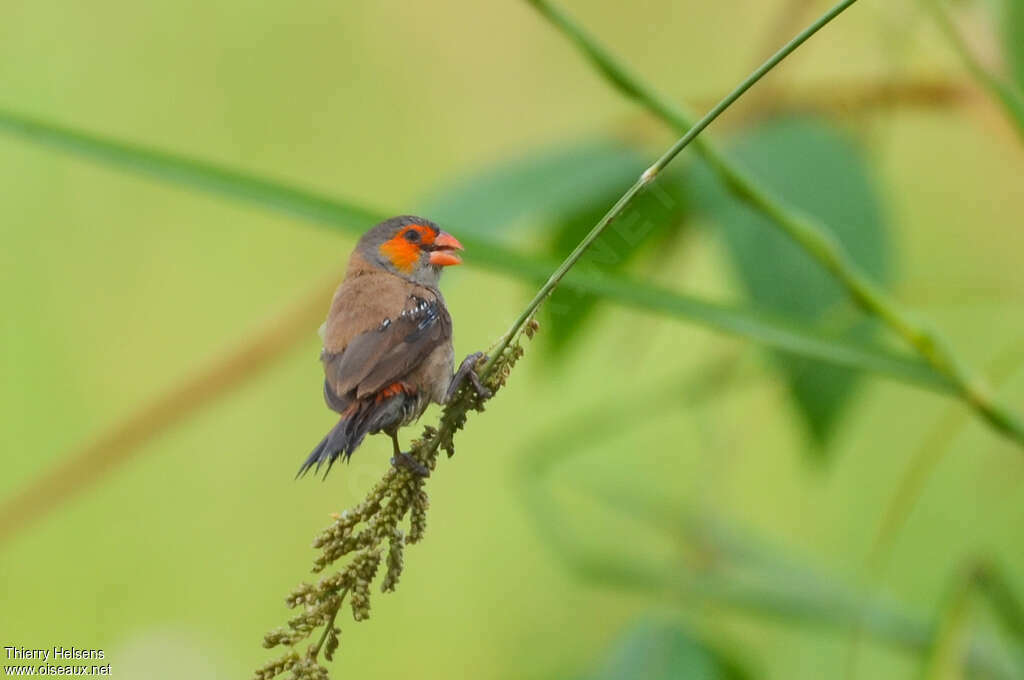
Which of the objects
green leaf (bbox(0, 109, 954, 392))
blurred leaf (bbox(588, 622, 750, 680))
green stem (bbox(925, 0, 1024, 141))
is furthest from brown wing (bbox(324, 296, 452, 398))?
blurred leaf (bbox(588, 622, 750, 680))

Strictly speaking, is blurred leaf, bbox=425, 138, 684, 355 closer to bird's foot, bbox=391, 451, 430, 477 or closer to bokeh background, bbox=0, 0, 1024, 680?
bokeh background, bbox=0, 0, 1024, 680

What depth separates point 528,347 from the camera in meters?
0.46

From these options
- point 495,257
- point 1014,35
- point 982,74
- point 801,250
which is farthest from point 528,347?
point 801,250

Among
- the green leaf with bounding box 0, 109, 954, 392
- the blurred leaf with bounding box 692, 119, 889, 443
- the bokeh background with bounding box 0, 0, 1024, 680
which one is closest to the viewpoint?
the green leaf with bounding box 0, 109, 954, 392

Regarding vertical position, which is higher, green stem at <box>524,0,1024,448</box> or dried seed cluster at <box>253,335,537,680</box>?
green stem at <box>524,0,1024,448</box>

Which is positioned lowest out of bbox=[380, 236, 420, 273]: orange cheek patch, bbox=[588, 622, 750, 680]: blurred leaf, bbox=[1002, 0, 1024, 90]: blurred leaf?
bbox=[380, 236, 420, 273]: orange cheek patch

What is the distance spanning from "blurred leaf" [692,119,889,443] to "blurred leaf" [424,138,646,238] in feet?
0.54

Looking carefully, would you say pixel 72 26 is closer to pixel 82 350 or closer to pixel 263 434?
pixel 82 350

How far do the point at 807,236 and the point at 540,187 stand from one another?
0.70 metres

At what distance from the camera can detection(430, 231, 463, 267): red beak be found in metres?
0.64

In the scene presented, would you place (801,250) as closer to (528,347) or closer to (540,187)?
(540,187)

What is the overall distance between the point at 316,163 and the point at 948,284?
270cm

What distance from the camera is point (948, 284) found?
1649mm

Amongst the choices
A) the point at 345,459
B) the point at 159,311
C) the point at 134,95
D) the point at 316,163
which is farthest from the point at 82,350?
the point at 345,459
